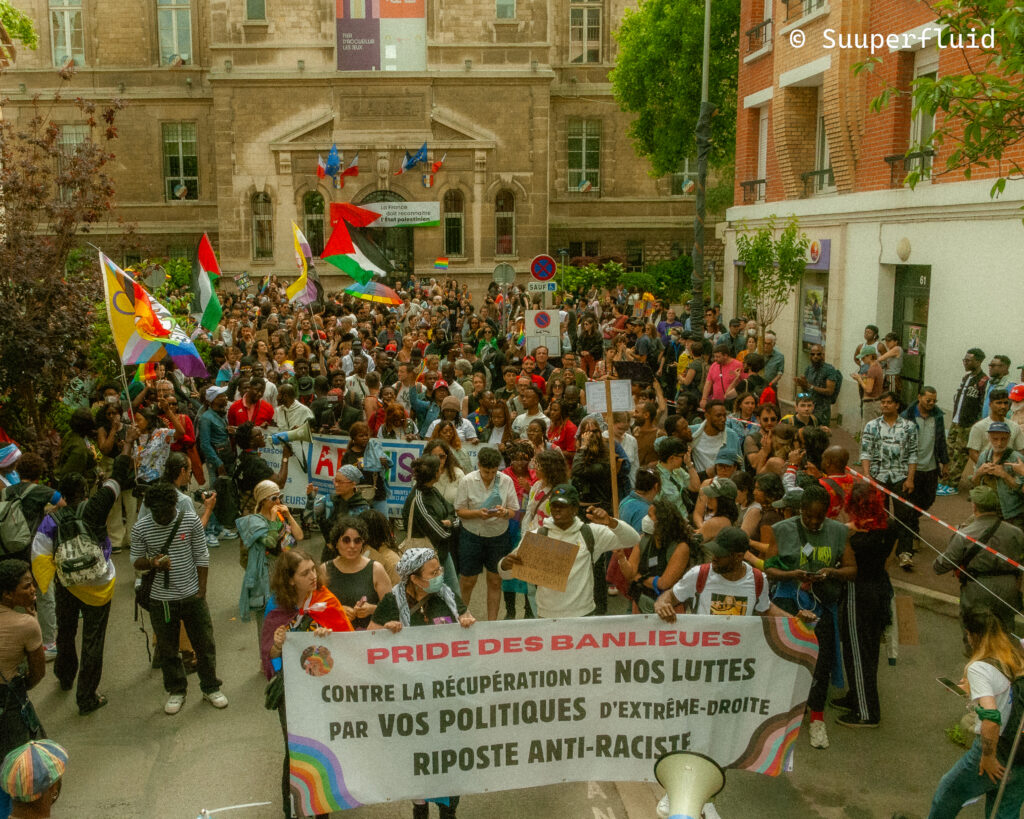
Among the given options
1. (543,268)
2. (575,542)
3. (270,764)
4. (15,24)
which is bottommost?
(270,764)

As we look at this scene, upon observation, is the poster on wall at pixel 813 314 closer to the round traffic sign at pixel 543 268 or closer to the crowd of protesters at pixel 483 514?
the round traffic sign at pixel 543 268

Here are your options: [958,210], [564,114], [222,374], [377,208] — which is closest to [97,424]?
[222,374]

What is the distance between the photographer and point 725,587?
19.1ft

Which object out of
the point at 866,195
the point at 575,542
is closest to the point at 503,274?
the point at 866,195

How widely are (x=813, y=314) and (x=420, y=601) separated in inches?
600

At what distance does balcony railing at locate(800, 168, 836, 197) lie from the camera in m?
18.8

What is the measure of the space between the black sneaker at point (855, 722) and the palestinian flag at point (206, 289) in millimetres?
10720

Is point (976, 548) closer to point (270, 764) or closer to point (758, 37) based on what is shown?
point (270, 764)

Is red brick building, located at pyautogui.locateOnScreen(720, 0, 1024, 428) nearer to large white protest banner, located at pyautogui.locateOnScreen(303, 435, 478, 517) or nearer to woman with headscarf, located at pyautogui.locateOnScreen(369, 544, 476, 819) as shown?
large white protest banner, located at pyautogui.locateOnScreen(303, 435, 478, 517)

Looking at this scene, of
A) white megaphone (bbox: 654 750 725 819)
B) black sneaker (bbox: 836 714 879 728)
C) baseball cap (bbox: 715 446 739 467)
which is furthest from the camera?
baseball cap (bbox: 715 446 739 467)

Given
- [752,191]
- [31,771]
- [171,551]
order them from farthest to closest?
[752,191] → [171,551] → [31,771]

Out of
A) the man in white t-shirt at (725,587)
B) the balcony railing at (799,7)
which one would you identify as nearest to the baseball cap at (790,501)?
the man in white t-shirt at (725,587)

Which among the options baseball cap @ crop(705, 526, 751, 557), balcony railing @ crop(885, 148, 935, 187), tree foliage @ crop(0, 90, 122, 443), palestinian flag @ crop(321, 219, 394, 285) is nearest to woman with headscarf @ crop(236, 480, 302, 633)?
baseball cap @ crop(705, 526, 751, 557)

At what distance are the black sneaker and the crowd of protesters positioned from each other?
26 millimetres
